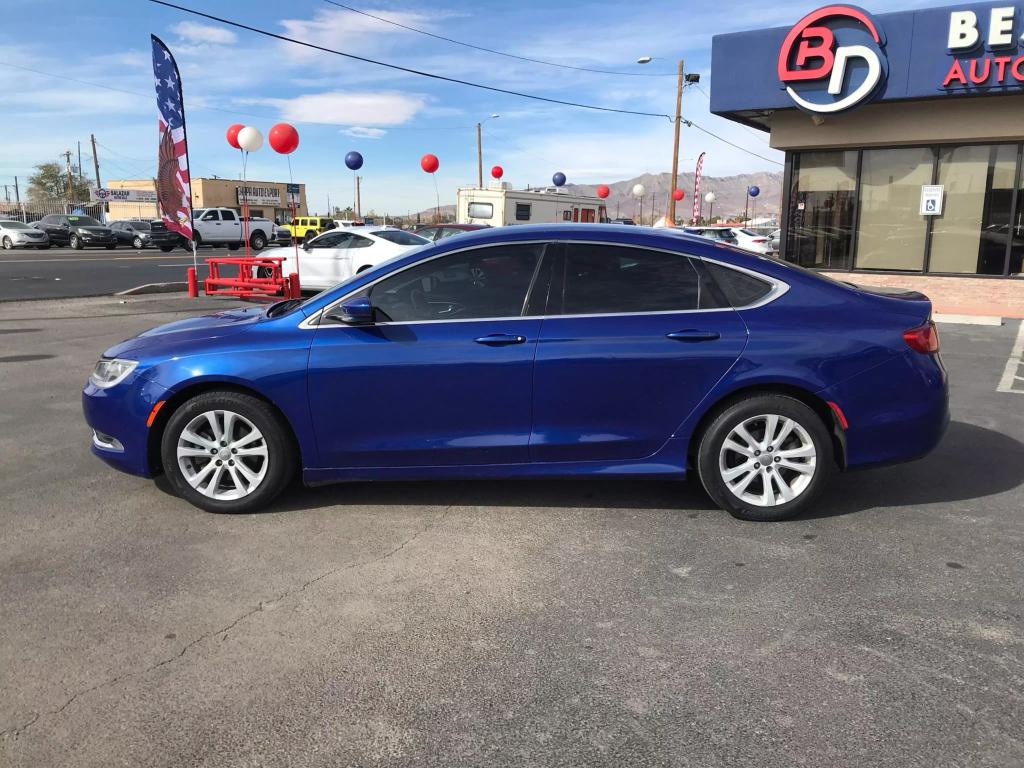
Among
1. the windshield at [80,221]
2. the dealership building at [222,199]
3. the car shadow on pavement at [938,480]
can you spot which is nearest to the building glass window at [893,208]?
the car shadow on pavement at [938,480]

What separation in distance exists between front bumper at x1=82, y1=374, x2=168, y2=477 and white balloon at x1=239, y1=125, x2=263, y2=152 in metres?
17.0

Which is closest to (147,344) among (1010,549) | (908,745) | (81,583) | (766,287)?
(81,583)

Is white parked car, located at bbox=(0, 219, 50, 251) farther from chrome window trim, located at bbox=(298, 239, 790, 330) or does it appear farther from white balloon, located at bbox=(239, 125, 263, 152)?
chrome window trim, located at bbox=(298, 239, 790, 330)

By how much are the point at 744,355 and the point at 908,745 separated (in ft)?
6.99

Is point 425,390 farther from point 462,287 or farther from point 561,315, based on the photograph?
point 561,315

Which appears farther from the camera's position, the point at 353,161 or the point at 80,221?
the point at 80,221

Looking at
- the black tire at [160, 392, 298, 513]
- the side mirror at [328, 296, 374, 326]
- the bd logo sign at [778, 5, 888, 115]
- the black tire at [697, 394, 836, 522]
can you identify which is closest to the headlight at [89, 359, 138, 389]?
the black tire at [160, 392, 298, 513]

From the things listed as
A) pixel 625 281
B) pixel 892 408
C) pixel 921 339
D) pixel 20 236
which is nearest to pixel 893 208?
pixel 921 339

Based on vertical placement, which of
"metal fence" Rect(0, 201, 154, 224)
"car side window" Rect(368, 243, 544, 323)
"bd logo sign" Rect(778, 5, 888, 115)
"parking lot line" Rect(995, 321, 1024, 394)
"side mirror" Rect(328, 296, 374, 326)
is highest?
"bd logo sign" Rect(778, 5, 888, 115)

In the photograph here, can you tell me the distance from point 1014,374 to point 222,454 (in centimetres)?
835

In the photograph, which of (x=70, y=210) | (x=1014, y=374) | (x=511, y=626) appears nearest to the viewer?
(x=511, y=626)

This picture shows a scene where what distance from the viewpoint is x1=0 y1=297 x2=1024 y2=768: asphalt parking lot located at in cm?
252

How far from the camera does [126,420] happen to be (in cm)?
434

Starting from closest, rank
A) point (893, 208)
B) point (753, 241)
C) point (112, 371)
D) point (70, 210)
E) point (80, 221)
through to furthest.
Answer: point (112, 371), point (893, 208), point (753, 241), point (80, 221), point (70, 210)
